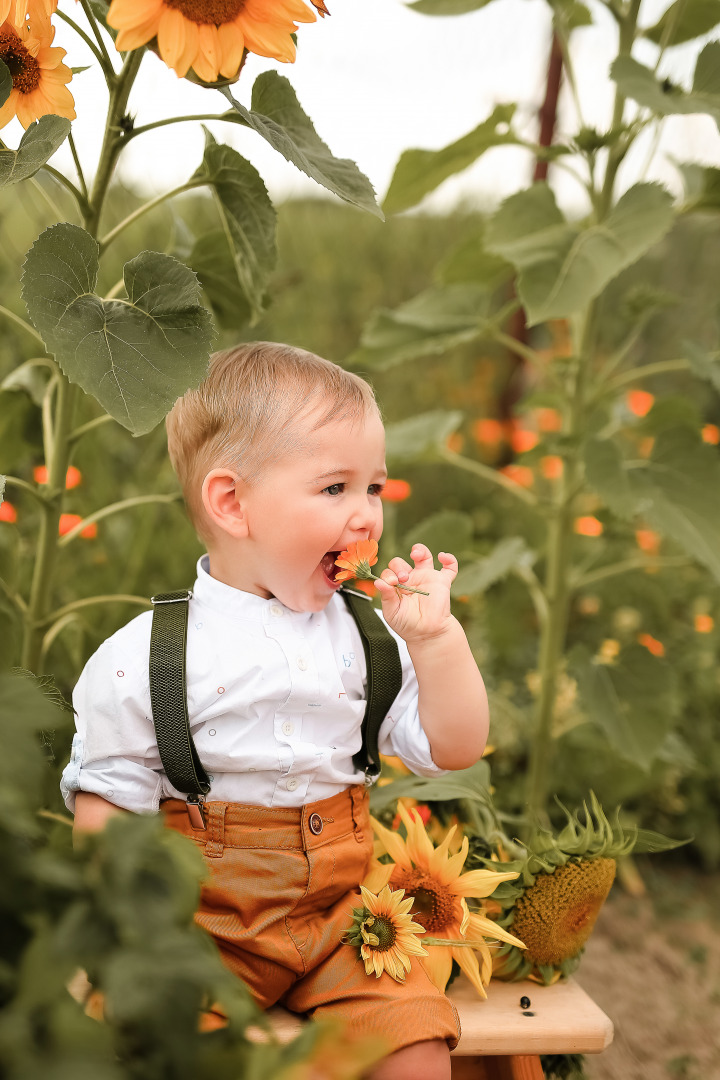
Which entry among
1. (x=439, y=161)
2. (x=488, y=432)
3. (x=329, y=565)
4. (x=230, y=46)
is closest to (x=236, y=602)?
(x=329, y=565)

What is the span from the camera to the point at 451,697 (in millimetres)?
1006

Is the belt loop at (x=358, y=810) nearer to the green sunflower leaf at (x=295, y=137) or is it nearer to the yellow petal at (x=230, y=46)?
the green sunflower leaf at (x=295, y=137)

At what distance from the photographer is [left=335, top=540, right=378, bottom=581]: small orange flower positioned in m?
0.93

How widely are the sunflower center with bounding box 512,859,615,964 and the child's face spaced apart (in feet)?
1.34

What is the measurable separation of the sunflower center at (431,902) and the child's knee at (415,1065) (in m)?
0.16

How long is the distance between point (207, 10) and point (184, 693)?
651 millimetres

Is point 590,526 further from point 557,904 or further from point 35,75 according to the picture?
point 35,75

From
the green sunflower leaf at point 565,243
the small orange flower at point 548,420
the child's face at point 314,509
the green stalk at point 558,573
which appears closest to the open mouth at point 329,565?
the child's face at point 314,509

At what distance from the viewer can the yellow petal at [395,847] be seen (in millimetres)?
1072

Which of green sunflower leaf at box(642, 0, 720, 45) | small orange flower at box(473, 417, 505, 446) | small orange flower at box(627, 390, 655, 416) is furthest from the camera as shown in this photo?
small orange flower at box(473, 417, 505, 446)

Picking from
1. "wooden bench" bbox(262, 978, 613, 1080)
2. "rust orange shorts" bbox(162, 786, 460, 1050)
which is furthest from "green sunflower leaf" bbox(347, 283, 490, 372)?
"wooden bench" bbox(262, 978, 613, 1080)

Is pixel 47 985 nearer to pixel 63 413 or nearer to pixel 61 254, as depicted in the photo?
pixel 61 254

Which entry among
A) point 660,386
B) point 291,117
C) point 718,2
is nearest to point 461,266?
point 718,2

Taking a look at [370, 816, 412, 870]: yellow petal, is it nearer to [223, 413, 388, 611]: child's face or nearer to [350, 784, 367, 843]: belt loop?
Answer: [350, 784, 367, 843]: belt loop
